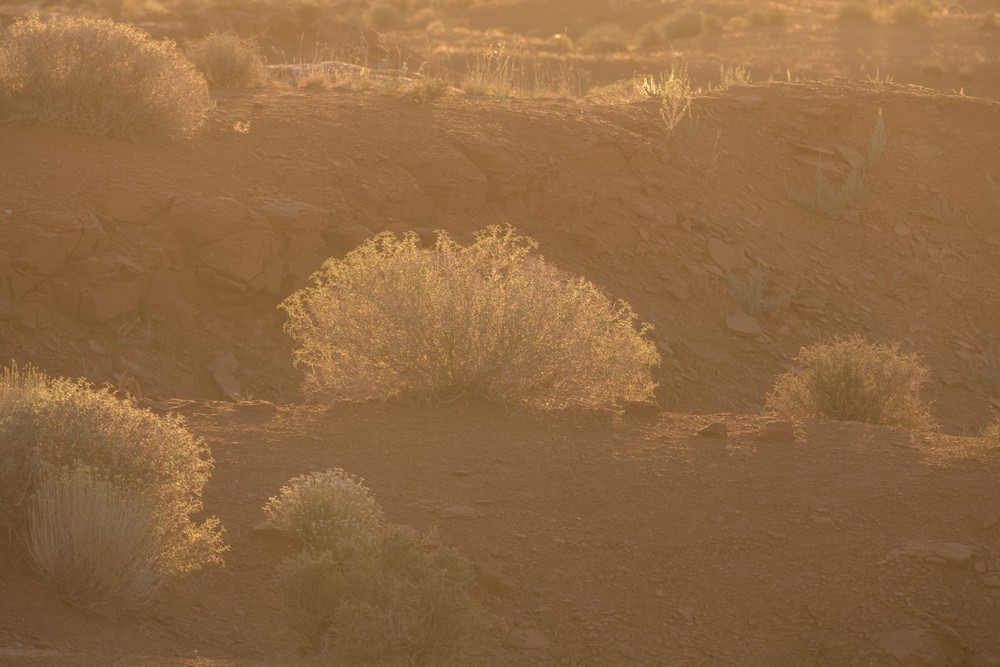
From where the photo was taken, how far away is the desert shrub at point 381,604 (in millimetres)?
5117

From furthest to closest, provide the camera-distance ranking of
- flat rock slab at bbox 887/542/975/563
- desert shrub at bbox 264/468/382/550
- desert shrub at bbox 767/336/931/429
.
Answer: desert shrub at bbox 767/336/931/429 < flat rock slab at bbox 887/542/975/563 < desert shrub at bbox 264/468/382/550

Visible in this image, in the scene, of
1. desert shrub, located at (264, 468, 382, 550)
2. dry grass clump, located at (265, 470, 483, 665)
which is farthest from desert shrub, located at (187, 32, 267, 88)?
dry grass clump, located at (265, 470, 483, 665)

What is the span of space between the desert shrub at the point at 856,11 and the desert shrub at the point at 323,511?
3321 cm

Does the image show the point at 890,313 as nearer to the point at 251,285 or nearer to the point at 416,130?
the point at 416,130

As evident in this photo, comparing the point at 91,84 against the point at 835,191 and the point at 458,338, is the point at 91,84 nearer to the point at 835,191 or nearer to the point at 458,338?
the point at 458,338

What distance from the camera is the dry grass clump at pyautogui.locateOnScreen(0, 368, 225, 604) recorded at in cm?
546

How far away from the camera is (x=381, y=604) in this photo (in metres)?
5.26

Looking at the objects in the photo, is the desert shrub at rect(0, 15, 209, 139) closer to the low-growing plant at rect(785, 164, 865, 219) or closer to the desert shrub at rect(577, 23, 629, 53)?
the low-growing plant at rect(785, 164, 865, 219)

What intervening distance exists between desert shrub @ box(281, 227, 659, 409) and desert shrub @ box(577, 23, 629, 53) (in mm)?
26767

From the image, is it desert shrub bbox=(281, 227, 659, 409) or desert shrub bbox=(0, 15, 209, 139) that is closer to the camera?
desert shrub bbox=(281, 227, 659, 409)

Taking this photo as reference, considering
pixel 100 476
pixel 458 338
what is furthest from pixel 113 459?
pixel 458 338

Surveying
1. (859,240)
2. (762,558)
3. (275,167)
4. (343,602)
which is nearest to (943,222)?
(859,240)

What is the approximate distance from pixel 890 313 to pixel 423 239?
17.7 ft

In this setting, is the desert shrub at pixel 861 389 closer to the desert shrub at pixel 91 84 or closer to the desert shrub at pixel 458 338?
the desert shrub at pixel 458 338
